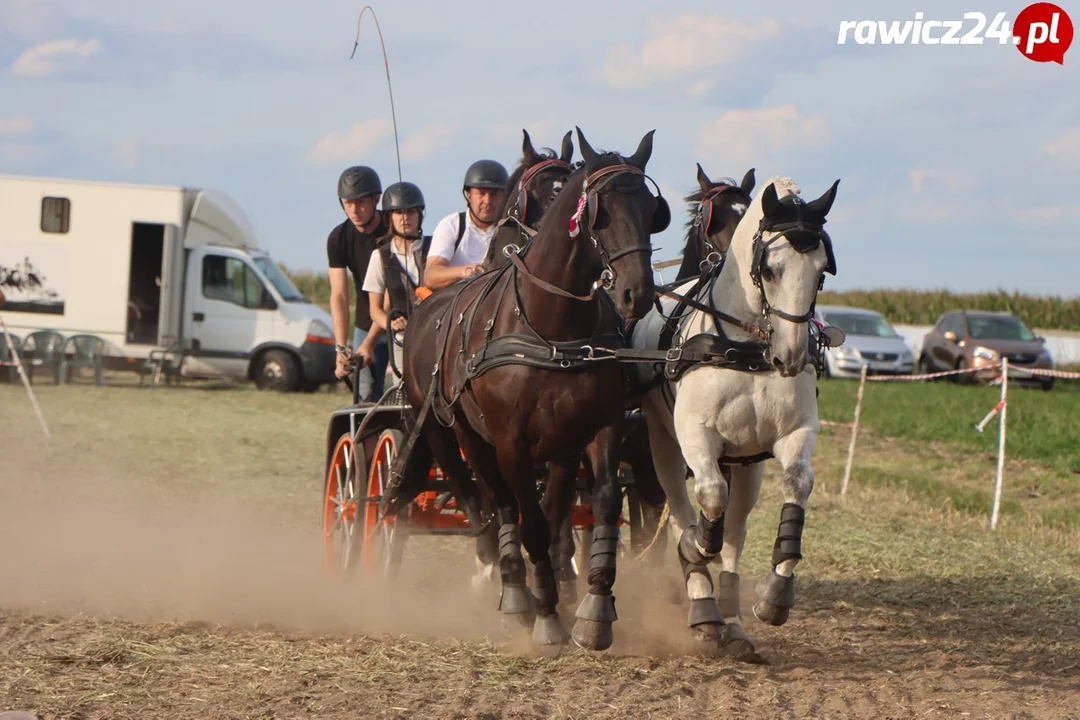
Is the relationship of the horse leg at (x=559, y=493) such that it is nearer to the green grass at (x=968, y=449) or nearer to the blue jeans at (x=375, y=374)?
the blue jeans at (x=375, y=374)

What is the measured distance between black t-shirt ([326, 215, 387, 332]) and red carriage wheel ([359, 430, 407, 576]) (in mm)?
1012

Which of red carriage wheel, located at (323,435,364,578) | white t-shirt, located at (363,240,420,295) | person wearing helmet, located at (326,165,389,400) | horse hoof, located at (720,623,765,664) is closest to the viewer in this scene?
horse hoof, located at (720,623,765,664)

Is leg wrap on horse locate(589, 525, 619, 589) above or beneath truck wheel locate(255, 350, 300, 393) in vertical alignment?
above

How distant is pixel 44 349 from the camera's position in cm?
2212

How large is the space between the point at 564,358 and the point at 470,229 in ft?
7.13

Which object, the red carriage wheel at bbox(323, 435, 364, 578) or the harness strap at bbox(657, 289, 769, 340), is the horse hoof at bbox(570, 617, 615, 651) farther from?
the red carriage wheel at bbox(323, 435, 364, 578)

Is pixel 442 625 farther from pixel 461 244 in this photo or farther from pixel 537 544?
pixel 461 244

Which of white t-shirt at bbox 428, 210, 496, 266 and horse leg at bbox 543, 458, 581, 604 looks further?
white t-shirt at bbox 428, 210, 496, 266

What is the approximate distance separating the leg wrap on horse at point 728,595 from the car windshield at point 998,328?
881 inches

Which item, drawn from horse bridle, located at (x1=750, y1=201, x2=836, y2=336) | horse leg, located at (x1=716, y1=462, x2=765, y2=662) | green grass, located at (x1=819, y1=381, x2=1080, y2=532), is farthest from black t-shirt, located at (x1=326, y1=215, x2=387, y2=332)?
green grass, located at (x1=819, y1=381, x2=1080, y2=532)

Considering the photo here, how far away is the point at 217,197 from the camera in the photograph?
23359mm

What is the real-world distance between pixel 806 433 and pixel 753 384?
0.93ft

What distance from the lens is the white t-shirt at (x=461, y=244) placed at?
7293 millimetres

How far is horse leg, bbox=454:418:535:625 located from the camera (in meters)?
5.89
